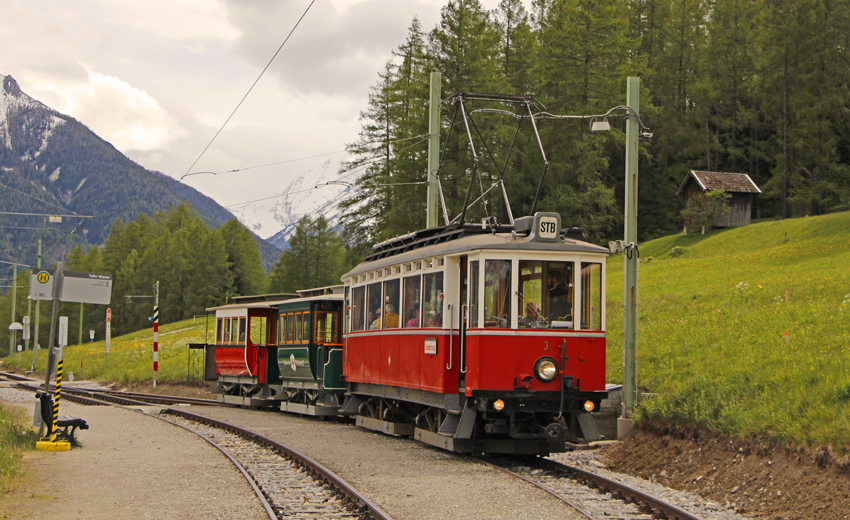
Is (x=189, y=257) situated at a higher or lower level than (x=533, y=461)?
higher

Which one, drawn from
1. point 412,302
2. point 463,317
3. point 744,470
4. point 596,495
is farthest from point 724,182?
point 596,495

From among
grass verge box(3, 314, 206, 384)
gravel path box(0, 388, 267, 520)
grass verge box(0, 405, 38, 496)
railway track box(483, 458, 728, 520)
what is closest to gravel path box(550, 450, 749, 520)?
railway track box(483, 458, 728, 520)

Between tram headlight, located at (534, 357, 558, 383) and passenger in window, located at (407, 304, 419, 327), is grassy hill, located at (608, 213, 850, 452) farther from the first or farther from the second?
passenger in window, located at (407, 304, 419, 327)

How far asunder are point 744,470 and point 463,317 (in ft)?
13.0

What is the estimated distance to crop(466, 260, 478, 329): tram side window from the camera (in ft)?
37.3

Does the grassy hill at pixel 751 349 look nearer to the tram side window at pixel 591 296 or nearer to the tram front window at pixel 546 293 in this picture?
the tram side window at pixel 591 296

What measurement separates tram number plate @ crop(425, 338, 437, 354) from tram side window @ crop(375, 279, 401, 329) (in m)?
1.42

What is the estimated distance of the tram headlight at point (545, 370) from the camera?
1112cm

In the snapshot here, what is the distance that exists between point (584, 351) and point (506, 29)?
54.5 meters

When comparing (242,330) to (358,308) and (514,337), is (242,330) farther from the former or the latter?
(514,337)

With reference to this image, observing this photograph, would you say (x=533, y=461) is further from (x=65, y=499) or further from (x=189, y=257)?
(x=189, y=257)

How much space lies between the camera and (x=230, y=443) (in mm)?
14766

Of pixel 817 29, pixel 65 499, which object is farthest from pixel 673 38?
pixel 65 499

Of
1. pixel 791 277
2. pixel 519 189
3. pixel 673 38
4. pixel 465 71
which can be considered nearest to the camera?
pixel 791 277
